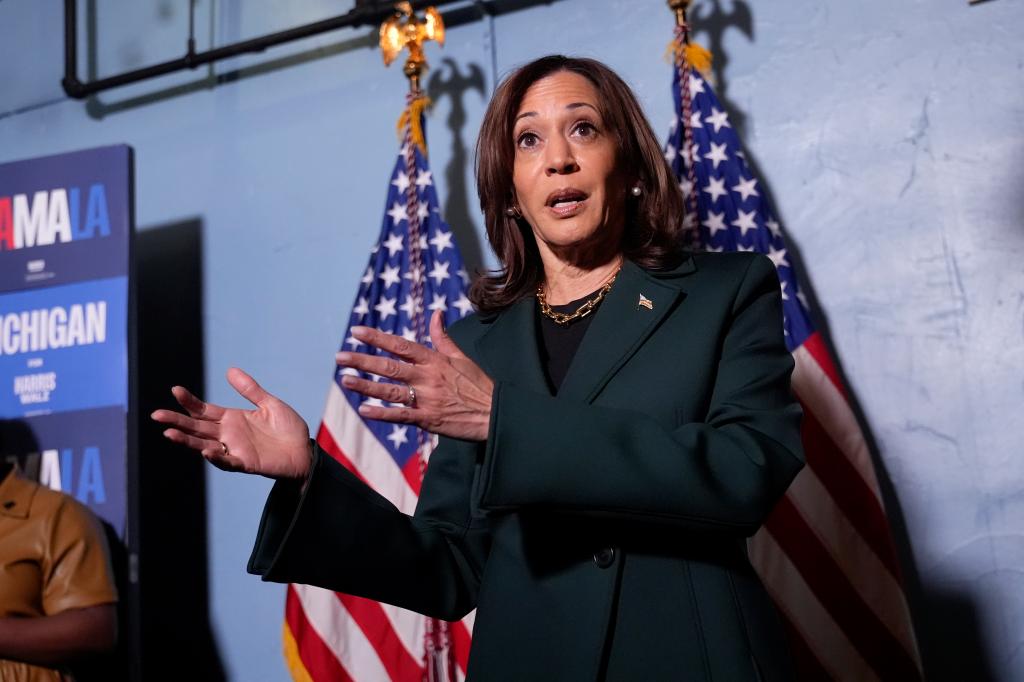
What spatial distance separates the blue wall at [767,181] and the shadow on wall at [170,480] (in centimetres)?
5

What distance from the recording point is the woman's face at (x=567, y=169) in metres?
1.55

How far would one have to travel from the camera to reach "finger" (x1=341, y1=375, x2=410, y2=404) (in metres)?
1.04

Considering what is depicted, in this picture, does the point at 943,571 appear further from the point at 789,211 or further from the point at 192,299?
the point at 192,299

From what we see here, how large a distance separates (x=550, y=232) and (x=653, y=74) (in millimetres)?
1368

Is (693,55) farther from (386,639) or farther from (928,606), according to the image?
(386,639)

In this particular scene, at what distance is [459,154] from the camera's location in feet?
9.70

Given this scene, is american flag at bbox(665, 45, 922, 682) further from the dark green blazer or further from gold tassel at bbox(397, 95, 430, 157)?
the dark green blazer

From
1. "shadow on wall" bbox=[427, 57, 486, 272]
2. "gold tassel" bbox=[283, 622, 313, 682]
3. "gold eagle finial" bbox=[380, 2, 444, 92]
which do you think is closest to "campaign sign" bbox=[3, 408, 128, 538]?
"gold tassel" bbox=[283, 622, 313, 682]

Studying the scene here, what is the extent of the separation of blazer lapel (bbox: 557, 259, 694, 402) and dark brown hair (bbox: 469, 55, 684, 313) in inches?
5.3

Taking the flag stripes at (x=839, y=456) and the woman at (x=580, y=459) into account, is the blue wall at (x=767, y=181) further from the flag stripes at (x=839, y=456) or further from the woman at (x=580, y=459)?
the woman at (x=580, y=459)

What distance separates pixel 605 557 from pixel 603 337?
286 millimetres

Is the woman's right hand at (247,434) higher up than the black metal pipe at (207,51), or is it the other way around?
the black metal pipe at (207,51)

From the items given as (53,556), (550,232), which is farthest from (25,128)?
(550,232)

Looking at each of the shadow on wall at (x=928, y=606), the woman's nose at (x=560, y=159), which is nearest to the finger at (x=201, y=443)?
the woman's nose at (x=560, y=159)
